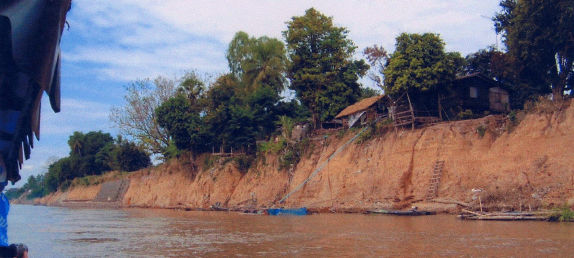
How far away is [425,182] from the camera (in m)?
24.7

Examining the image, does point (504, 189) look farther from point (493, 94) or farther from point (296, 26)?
point (296, 26)

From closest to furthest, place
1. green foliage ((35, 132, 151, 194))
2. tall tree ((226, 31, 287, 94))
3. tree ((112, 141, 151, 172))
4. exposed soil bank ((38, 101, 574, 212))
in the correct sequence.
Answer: exposed soil bank ((38, 101, 574, 212)) < tall tree ((226, 31, 287, 94)) < tree ((112, 141, 151, 172)) < green foliage ((35, 132, 151, 194))

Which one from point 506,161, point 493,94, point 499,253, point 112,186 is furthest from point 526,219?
point 112,186

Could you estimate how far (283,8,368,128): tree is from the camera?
34875mm

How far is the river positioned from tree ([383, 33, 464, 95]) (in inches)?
A: 323

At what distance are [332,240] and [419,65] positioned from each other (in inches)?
559

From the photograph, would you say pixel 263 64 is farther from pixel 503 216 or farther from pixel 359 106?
pixel 503 216

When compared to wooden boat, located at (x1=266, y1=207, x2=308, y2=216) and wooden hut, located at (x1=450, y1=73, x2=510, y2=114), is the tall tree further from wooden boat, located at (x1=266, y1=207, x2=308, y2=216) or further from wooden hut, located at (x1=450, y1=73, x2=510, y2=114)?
wooden hut, located at (x1=450, y1=73, x2=510, y2=114)

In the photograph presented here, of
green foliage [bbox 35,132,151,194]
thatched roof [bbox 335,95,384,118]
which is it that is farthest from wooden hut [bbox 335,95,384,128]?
green foliage [bbox 35,132,151,194]

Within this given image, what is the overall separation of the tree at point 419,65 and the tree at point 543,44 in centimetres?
342

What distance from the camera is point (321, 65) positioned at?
3525 centimetres

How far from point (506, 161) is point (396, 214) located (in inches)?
217

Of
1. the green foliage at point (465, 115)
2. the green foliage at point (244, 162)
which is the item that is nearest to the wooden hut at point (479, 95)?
the green foliage at point (465, 115)

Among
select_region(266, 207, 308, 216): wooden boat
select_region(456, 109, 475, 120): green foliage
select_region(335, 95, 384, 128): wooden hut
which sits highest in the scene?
select_region(335, 95, 384, 128): wooden hut
